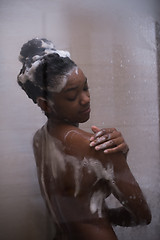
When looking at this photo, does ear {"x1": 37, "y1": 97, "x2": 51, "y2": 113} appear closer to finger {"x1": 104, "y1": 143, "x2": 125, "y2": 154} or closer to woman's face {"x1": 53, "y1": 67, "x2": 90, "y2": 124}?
woman's face {"x1": 53, "y1": 67, "x2": 90, "y2": 124}

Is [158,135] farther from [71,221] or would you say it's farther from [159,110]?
[71,221]

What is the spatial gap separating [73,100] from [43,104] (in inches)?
3.5

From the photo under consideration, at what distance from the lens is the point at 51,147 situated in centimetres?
103

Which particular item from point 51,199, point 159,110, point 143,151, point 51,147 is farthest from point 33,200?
point 159,110

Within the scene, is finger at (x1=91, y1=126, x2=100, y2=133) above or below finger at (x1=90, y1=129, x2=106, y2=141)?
above

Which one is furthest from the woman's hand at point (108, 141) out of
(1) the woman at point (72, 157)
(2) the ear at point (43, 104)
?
(2) the ear at point (43, 104)

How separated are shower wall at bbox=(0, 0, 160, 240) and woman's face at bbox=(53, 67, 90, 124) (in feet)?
0.13

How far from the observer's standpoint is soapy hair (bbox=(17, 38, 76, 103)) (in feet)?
3.23

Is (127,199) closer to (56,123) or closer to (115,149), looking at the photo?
(115,149)

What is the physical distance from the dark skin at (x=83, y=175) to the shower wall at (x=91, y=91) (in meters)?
0.05

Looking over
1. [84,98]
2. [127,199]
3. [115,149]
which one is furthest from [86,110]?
[127,199]

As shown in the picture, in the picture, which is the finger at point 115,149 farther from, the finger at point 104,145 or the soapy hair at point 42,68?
A: the soapy hair at point 42,68

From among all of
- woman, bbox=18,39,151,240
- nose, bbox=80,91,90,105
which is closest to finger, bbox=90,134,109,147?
woman, bbox=18,39,151,240

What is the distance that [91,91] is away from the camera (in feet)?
3.51
